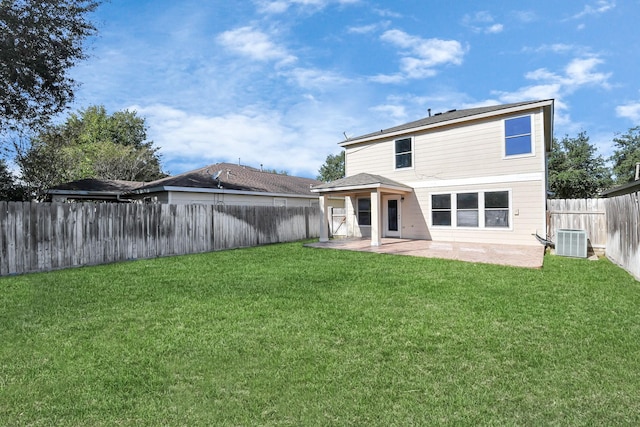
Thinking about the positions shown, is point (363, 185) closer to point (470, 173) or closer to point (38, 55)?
point (470, 173)

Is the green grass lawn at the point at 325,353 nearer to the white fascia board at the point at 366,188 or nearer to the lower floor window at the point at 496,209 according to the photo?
the lower floor window at the point at 496,209

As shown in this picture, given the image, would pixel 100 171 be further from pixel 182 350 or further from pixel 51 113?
pixel 182 350

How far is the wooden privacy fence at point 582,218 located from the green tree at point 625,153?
23.2 metres

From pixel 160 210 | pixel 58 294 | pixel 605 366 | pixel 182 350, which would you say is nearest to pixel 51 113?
pixel 160 210

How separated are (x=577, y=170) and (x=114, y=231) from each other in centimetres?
3146

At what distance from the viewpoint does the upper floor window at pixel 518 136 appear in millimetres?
11055

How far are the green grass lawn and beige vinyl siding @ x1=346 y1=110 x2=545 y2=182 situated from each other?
6.37 metres

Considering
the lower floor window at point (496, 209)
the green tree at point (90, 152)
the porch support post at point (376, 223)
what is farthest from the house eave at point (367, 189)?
the green tree at point (90, 152)

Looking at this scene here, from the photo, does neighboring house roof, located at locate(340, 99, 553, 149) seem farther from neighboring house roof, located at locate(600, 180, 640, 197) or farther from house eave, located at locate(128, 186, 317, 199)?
house eave, located at locate(128, 186, 317, 199)

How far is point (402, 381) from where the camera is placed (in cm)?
265

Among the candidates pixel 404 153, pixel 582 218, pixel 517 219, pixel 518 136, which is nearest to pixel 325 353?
pixel 517 219

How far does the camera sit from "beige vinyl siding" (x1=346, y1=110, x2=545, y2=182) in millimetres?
11109

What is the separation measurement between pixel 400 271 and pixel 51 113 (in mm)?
13893

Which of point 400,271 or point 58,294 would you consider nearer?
point 58,294
